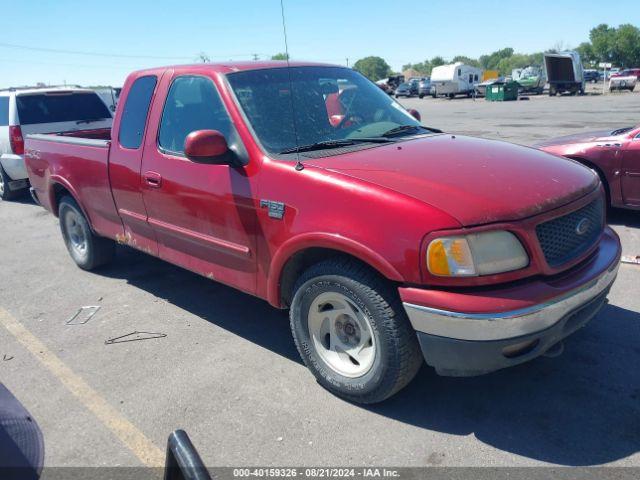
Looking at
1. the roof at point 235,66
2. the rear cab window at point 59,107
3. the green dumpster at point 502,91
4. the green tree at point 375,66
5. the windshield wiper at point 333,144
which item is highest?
the green tree at point 375,66

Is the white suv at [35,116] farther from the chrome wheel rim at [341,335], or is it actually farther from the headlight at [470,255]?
the headlight at [470,255]

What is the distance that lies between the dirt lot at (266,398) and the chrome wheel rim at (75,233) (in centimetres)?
104

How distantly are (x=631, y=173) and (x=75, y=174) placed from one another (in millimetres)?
5956

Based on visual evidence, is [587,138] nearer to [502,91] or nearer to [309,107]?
[309,107]

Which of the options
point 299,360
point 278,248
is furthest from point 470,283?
point 299,360

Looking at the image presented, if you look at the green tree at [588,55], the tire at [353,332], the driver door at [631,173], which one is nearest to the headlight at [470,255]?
the tire at [353,332]

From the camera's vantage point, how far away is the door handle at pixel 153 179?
4161mm

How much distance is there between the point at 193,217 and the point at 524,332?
7.72 ft

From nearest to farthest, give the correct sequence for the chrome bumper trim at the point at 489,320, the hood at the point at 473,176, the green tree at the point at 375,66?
the chrome bumper trim at the point at 489,320, the hood at the point at 473,176, the green tree at the point at 375,66

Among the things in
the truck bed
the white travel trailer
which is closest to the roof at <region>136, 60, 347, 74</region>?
the truck bed

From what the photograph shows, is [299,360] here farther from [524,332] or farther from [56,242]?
[56,242]

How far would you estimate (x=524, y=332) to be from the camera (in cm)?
269

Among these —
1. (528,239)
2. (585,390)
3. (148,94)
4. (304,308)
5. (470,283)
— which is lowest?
(585,390)

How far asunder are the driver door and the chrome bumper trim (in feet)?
13.9
